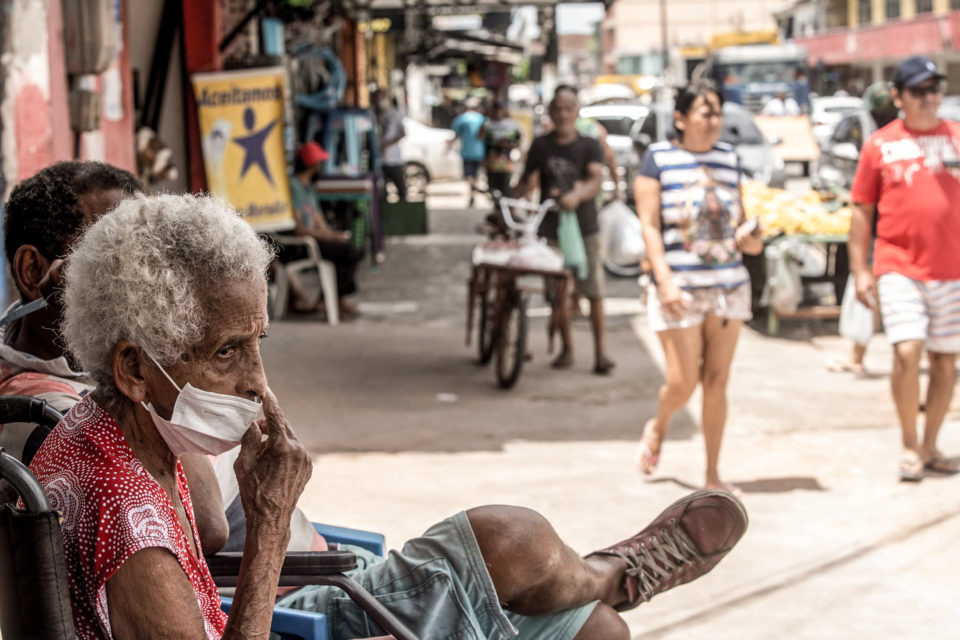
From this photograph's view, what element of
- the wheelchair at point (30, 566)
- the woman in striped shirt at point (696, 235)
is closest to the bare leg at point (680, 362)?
the woman in striped shirt at point (696, 235)

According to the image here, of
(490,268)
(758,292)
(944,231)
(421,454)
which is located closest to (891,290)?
(944,231)

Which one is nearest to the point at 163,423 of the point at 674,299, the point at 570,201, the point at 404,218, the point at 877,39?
the point at 674,299

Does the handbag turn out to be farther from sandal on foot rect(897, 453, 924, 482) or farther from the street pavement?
sandal on foot rect(897, 453, 924, 482)

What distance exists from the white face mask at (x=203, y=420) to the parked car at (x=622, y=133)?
12.8 meters

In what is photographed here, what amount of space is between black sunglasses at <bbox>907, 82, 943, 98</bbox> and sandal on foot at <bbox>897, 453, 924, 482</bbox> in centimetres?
160

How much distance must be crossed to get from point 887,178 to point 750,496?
1.52 m

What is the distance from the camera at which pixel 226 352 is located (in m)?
1.98

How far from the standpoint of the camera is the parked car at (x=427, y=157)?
22.5 metres

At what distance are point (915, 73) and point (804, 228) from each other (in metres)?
3.94

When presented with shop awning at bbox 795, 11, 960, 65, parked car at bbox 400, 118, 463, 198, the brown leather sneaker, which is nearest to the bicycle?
the brown leather sneaker

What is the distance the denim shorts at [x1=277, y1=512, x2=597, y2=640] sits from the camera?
2.44 meters

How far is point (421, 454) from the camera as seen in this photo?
612 centimetres

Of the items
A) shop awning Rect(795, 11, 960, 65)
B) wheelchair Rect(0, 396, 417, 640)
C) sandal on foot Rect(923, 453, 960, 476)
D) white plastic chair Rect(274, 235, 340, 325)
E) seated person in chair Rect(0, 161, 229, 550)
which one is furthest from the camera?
shop awning Rect(795, 11, 960, 65)

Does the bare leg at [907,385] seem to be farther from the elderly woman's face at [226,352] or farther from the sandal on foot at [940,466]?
the elderly woman's face at [226,352]
